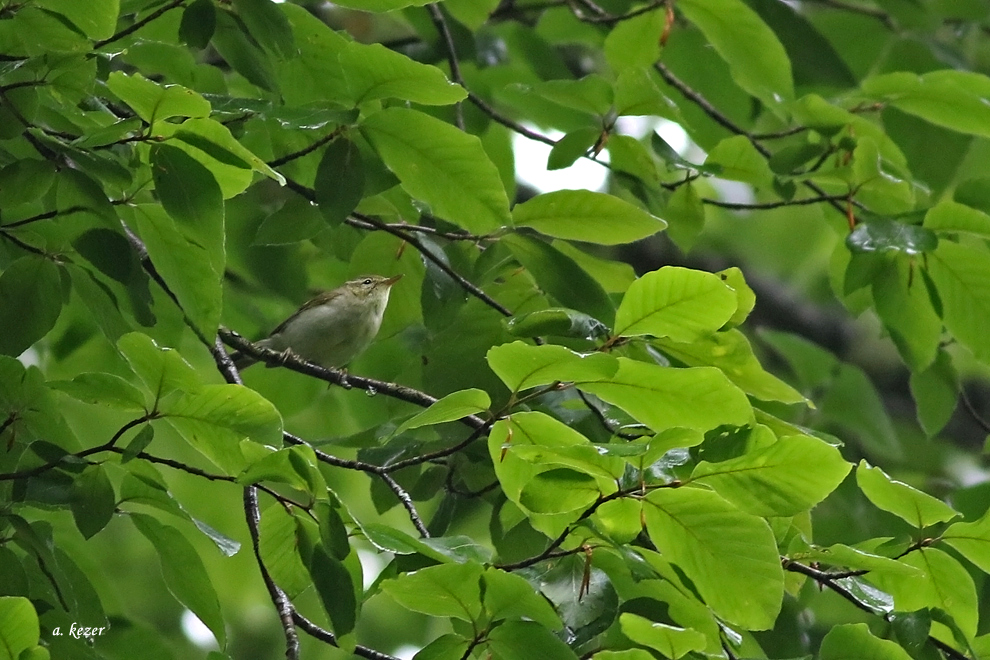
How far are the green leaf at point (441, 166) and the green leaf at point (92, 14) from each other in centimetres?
54

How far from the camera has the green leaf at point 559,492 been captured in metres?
1.87

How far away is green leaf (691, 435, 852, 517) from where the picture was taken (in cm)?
185

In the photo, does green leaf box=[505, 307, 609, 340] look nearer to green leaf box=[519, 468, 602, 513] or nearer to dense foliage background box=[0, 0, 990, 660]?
dense foliage background box=[0, 0, 990, 660]

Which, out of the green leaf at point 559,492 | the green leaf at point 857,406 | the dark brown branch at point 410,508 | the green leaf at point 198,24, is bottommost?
the green leaf at point 857,406

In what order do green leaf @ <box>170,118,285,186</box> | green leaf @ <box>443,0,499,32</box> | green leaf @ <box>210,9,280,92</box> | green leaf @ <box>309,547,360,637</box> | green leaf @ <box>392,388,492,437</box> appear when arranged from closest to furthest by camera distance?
green leaf @ <box>309,547,360,637</box> → green leaf @ <box>392,388,492,437</box> → green leaf @ <box>170,118,285,186</box> → green leaf @ <box>210,9,280,92</box> → green leaf @ <box>443,0,499,32</box>

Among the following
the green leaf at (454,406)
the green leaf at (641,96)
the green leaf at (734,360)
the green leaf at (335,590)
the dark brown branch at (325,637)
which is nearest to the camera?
the green leaf at (335,590)

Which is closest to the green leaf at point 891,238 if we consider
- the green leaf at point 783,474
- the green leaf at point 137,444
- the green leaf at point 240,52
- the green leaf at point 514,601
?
the green leaf at point 783,474

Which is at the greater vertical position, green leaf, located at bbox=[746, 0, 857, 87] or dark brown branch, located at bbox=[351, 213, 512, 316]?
green leaf, located at bbox=[746, 0, 857, 87]

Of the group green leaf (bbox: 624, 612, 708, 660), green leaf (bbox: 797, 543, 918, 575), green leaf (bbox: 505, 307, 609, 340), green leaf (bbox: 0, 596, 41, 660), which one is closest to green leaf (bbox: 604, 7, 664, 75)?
green leaf (bbox: 505, 307, 609, 340)

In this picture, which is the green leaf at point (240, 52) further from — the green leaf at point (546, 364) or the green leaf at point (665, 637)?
the green leaf at point (665, 637)

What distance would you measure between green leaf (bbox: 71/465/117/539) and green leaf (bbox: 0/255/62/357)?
41cm

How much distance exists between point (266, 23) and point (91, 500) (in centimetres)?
109

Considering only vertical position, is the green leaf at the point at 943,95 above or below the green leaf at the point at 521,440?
above

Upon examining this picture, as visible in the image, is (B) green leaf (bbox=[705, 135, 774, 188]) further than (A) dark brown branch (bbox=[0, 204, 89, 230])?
Yes
